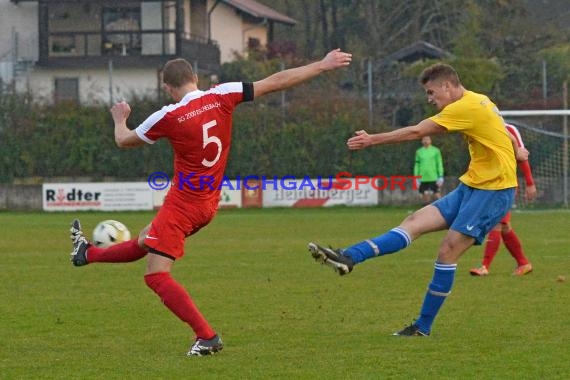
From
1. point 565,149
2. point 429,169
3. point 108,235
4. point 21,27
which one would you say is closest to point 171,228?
point 108,235

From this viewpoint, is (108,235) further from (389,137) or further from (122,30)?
(122,30)

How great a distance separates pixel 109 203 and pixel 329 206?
18.5 feet

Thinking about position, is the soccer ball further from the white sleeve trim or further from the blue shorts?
the blue shorts

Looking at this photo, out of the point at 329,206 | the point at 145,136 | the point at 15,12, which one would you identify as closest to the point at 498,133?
the point at 145,136

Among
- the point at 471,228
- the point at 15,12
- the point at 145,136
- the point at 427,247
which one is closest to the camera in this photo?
the point at 145,136

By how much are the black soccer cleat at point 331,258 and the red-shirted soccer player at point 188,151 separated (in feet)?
2.48

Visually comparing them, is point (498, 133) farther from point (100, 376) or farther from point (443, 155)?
point (443, 155)

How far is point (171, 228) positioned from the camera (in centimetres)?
805

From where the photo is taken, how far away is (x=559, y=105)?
103 feet

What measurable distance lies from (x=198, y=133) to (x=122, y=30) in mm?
37734

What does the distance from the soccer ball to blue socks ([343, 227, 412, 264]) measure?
85.0 inches

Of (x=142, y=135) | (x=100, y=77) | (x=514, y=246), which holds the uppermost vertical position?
(x=100, y=77)

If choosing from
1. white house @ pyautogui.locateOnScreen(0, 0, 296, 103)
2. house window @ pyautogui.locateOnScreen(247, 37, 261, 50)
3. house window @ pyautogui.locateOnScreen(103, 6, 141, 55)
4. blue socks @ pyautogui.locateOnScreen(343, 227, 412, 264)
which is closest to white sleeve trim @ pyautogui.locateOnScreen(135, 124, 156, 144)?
blue socks @ pyautogui.locateOnScreen(343, 227, 412, 264)

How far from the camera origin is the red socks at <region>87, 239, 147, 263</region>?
851 cm
